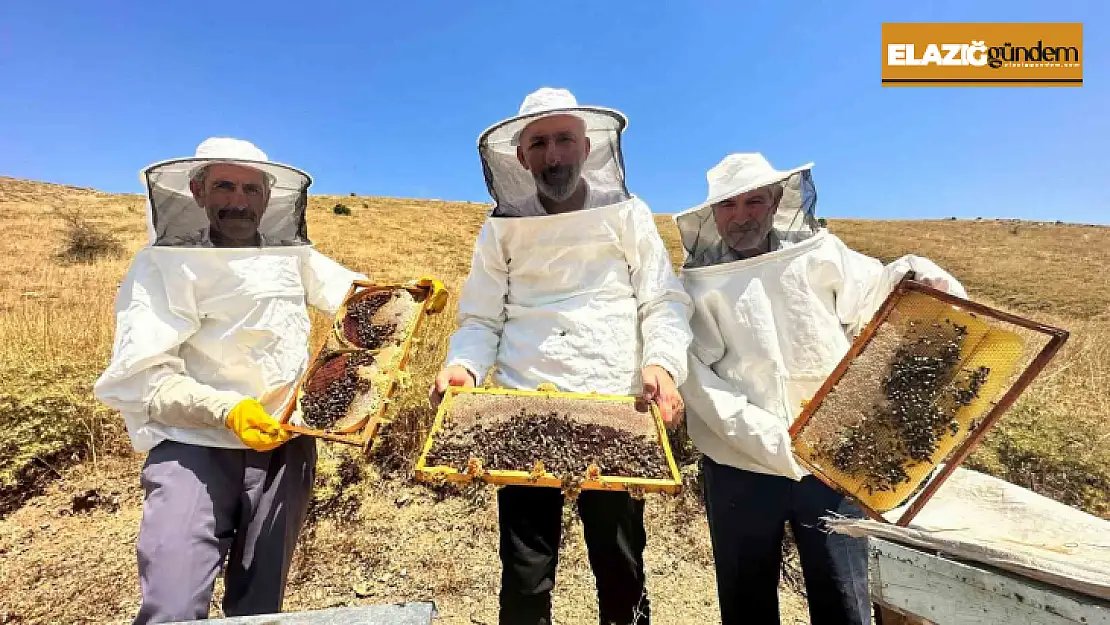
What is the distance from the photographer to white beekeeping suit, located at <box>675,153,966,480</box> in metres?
2.65

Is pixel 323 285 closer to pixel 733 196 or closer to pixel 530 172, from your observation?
pixel 530 172

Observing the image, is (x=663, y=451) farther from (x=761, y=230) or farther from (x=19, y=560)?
(x=19, y=560)

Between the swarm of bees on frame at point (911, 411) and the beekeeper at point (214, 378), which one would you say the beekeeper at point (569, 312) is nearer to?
the swarm of bees on frame at point (911, 411)

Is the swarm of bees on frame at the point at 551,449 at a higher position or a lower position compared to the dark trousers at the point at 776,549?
higher

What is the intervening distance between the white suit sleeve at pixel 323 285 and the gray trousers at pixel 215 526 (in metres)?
0.86

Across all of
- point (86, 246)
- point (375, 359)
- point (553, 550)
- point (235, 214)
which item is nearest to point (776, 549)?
Answer: point (553, 550)

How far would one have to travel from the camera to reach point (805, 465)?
2455mm

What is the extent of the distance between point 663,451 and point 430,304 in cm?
182

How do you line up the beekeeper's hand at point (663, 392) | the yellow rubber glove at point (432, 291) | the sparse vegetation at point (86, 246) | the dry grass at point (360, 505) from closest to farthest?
the beekeeper's hand at point (663, 392) → the yellow rubber glove at point (432, 291) → the dry grass at point (360, 505) → the sparse vegetation at point (86, 246)

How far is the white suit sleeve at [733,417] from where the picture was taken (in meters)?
2.56

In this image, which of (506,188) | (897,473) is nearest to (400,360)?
(506,188)

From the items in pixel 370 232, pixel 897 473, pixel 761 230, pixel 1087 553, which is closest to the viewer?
pixel 1087 553

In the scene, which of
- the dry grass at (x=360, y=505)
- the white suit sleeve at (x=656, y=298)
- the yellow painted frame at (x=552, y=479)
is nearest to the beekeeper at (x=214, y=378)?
the yellow painted frame at (x=552, y=479)

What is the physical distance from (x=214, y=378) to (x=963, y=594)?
129 inches
